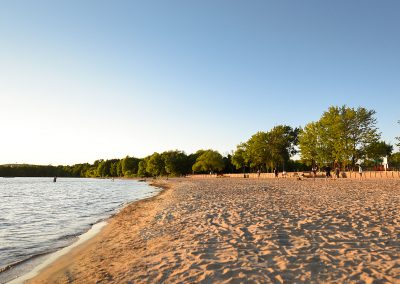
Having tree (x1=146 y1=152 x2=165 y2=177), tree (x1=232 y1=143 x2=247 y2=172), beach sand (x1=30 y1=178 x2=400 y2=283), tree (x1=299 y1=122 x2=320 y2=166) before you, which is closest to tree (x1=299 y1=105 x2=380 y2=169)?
tree (x1=299 y1=122 x2=320 y2=166)

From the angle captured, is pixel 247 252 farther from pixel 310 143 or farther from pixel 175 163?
pixel 175 163

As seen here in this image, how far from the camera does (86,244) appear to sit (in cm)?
1291

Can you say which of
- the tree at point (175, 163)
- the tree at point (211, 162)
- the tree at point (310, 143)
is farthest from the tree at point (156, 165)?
the tree at point (310, 143)

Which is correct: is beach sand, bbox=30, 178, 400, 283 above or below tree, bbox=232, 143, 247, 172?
below

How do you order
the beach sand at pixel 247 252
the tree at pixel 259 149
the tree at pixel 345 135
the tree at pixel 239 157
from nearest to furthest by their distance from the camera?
the beach sand at pixel 247 252
the tree at pixel 345 135
the tree at pixel 259 149
the tree at pixel 239 157

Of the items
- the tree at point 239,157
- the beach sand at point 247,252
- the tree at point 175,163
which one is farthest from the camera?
the tree at point 175,163

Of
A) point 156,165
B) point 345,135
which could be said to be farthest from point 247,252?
point 156,165

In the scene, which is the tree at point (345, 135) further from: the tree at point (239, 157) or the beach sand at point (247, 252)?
the beach sand at point (247, 252)

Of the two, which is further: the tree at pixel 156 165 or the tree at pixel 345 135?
the tree at pixel 156 165

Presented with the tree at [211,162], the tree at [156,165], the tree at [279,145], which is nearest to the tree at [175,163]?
the tree at [156,165]

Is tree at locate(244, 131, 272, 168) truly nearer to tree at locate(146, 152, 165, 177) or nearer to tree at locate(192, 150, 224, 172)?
tree at locate(192, 150, 224, 172)

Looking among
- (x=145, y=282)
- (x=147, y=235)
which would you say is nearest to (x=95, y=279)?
(x=145, y=282)

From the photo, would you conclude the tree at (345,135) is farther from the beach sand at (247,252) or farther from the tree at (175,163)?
the tree at (175,163)

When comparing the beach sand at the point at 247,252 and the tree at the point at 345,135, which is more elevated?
the tree at the point at 345,135
